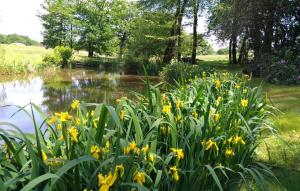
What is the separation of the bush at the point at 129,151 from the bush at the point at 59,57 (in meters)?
26.6

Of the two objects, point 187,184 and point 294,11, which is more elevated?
point 294,11

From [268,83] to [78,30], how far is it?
1283 inches

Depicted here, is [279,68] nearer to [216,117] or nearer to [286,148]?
[286,148]

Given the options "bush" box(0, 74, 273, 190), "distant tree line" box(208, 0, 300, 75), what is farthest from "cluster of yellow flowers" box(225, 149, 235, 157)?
"distant tree line" box(208, 0, 300, 75)

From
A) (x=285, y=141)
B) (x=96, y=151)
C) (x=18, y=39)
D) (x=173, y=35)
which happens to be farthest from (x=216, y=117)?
(x=18, y=39)

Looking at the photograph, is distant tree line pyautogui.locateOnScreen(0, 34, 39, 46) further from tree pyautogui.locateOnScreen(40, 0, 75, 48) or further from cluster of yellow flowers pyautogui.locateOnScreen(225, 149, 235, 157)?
cluster of yellow flowers pyautogui.locateOnScreen(225, 149, 235, 157)

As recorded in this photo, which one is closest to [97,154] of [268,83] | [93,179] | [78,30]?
[93,179]

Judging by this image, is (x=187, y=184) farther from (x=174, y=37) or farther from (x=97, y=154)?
(x=174, y=37)

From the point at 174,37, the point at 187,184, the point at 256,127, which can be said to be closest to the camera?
the point at 187,184

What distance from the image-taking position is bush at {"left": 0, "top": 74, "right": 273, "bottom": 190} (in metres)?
1.60

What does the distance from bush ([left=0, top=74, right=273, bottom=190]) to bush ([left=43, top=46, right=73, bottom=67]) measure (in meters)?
26.6

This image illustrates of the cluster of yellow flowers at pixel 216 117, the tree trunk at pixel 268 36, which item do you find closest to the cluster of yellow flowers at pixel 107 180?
the cluster of yellow flowers at pixel 216 117

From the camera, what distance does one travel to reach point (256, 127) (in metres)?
3.17

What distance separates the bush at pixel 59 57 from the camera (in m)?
29.0
